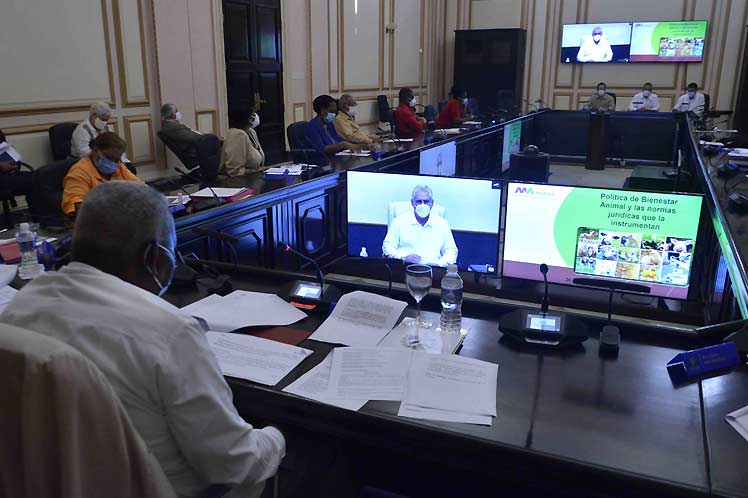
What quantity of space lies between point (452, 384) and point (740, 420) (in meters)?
0.54

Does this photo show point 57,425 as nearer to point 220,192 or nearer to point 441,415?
point 441,415

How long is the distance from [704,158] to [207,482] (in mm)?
5175

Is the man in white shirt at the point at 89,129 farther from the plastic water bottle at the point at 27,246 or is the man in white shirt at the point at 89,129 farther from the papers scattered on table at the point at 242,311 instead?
the papers scattered on table at the point at 242,311

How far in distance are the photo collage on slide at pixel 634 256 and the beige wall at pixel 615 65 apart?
1049 centimetres

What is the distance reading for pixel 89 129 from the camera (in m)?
5.16

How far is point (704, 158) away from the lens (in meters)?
5.14

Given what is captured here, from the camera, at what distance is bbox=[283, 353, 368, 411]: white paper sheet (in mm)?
1265

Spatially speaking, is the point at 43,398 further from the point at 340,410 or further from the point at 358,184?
the point at 358,184

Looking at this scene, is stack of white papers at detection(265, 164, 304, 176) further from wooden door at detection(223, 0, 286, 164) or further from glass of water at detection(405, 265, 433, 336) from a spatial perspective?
wooden door at detection(223, 0, 286, 164)

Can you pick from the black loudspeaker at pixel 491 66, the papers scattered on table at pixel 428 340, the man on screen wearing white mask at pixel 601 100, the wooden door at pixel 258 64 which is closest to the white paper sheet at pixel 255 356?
the papers scattered on table at pixel 428 340

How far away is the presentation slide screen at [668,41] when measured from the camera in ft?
35.2

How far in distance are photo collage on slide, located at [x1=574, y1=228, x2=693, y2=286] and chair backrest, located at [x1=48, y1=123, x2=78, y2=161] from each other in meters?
4.49

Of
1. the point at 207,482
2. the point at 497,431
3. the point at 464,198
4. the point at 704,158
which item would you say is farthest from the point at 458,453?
the point at 704,158

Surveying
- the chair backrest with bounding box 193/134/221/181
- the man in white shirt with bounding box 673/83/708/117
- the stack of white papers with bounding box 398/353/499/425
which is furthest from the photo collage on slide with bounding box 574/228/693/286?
the man in white shirt with bounding box 673/83/708/117
